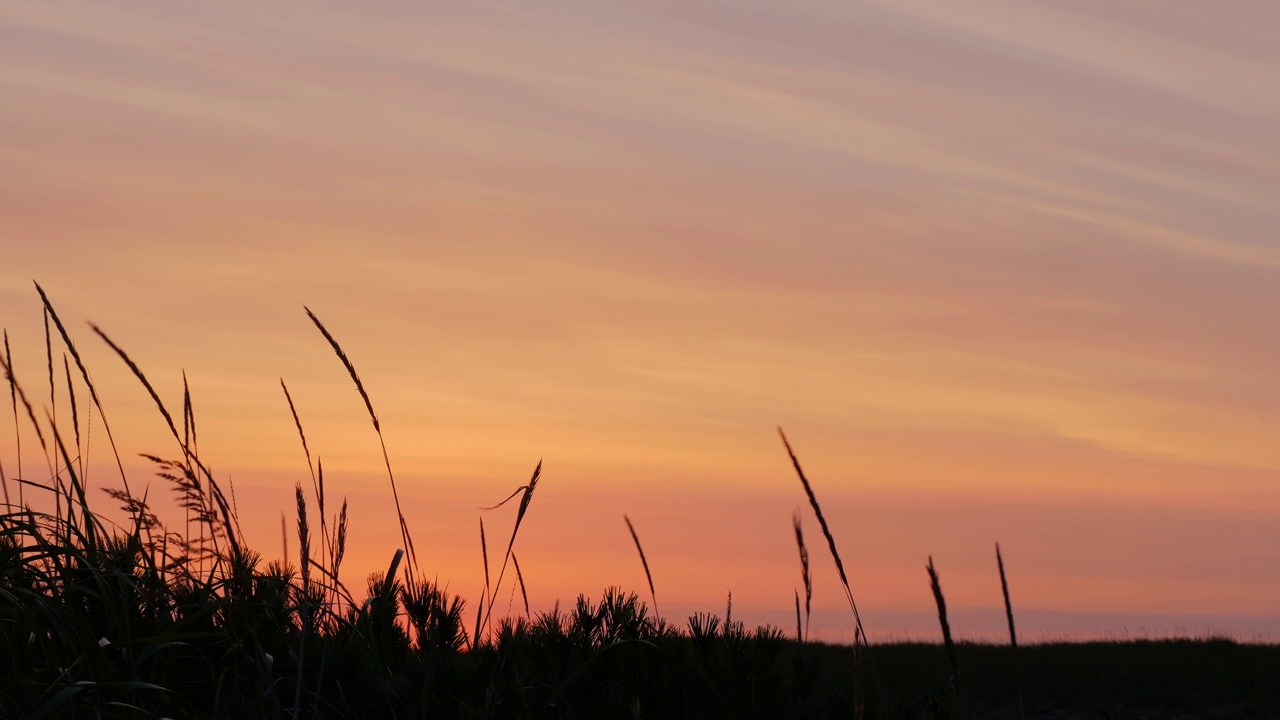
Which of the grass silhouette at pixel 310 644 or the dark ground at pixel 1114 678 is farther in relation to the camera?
the dark ground at pixel 1114 678

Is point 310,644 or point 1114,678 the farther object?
point 1114,678

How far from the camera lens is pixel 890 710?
11.3 feet

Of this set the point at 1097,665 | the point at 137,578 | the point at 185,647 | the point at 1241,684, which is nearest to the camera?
the point at 185,647

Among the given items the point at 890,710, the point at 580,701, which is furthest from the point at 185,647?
the point at 890,710

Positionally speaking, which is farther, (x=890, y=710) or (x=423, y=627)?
(x=423, y=627)

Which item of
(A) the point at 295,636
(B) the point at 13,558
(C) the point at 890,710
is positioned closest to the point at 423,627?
(A) the point at 295,636

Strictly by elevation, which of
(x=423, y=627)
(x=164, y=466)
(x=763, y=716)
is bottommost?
(x=763, y=716)

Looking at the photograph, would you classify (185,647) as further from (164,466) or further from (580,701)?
(580,701)

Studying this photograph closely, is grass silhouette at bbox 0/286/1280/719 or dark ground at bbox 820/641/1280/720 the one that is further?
dark ground at bbox 820/641/1280/720

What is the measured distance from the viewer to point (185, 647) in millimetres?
3299

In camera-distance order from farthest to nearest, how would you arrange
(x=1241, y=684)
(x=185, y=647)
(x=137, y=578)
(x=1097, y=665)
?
(x=1097, y=665), (x=1241, y=684), (x=137, y=578), (x=185, y=647)

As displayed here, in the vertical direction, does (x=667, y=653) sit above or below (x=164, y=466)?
below

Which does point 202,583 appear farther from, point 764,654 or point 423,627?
point 764,654

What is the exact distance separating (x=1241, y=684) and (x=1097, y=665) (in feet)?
5.07
